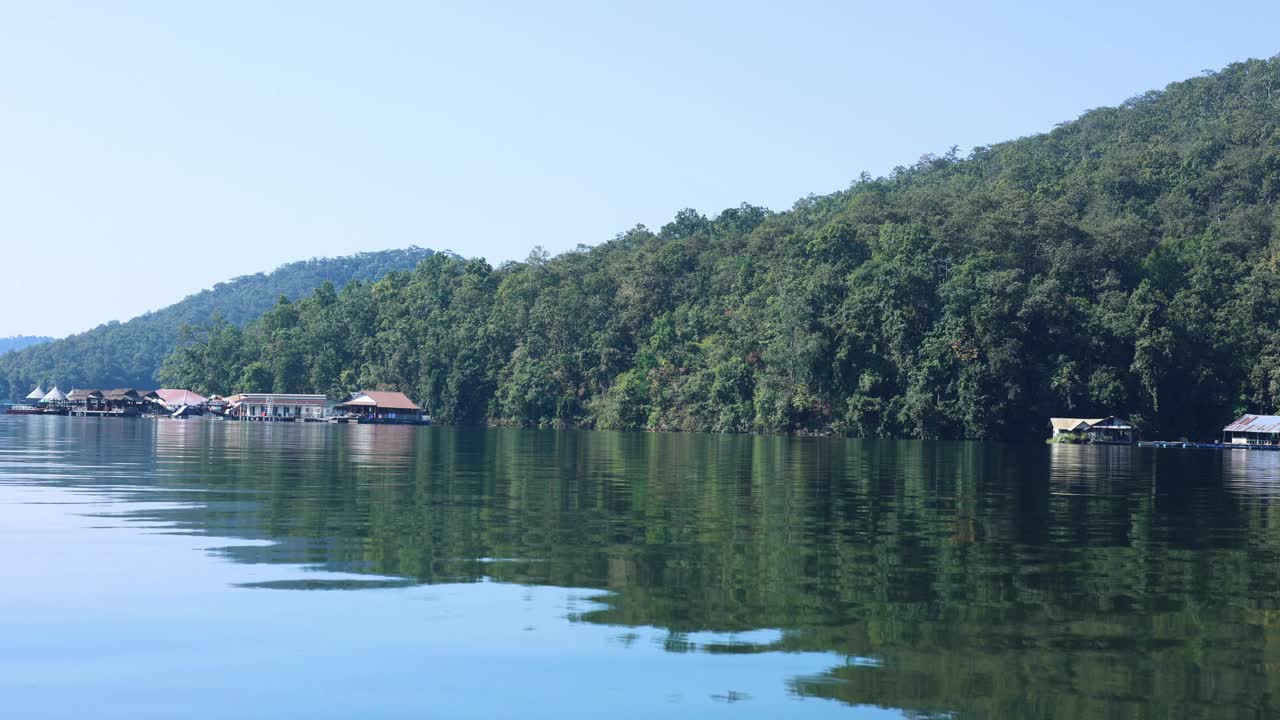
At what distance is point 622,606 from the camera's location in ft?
47.1

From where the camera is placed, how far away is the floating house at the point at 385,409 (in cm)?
14450

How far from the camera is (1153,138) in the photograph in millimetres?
155250

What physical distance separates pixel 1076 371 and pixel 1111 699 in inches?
3636

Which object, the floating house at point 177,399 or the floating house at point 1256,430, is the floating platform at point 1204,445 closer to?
the floating house at point 1256,430

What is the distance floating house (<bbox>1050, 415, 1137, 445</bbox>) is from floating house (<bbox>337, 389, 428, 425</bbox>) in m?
75.2

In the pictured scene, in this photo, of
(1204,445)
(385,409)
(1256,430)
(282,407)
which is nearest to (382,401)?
(385,409)

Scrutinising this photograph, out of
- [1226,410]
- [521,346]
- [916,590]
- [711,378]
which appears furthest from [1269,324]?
[916,590]

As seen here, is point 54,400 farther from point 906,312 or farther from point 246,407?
point 906,312

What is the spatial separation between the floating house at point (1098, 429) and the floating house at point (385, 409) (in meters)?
75.2

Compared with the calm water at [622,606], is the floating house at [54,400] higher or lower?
higher

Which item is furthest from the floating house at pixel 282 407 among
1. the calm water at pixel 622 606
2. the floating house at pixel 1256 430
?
the calm water at pixel 622 606

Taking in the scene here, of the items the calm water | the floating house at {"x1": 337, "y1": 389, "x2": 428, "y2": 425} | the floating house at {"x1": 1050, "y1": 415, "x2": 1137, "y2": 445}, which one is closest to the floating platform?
the floating house at {"x1": 1050, "y1": 415, "x2": 1137, "y2": 445}

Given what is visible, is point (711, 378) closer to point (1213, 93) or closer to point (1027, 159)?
point (1027, 159)

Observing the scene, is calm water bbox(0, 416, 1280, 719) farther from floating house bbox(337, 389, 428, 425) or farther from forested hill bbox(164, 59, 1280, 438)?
floating house bbox(337, 389, 428, 425)
